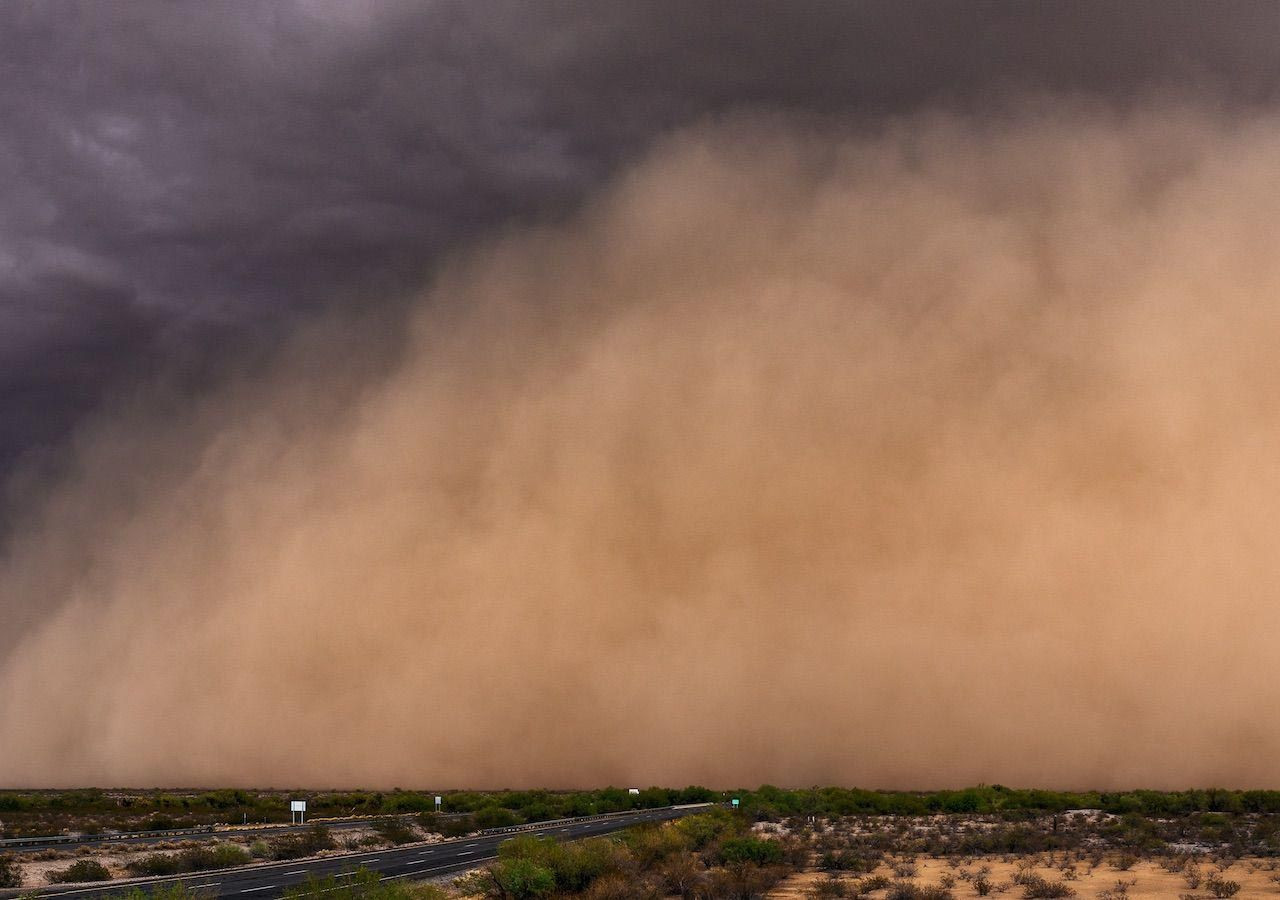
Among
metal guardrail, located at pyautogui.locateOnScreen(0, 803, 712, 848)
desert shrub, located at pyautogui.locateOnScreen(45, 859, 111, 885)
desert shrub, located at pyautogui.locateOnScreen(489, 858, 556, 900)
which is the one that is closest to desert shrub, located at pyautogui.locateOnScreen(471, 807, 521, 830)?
metal guardrail, located at pyautogui.locateOnScreen(0, 803, 712, 848)

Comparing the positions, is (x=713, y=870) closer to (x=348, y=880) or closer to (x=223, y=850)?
(x=348, y=880)

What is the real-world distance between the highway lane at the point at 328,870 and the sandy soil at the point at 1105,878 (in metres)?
10.1

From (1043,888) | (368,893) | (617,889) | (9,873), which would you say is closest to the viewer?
(368,893)

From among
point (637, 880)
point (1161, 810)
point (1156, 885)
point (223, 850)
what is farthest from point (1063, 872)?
point (1161, 810)

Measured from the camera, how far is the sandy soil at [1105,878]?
24.5m

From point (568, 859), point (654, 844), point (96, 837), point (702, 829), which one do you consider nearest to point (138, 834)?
point (96, 837)

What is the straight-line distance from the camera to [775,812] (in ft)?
198

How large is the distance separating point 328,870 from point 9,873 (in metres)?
8.64

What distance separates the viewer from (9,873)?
2927 cm

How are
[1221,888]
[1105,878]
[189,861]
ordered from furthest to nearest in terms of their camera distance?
[189,861] < [1105,878] < [1221,888]

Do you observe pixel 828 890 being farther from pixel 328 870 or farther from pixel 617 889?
pixel 328 870

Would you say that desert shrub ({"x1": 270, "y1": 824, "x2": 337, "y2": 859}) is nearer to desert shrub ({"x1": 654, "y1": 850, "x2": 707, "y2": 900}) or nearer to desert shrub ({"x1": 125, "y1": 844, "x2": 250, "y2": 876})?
desert shrub ({"x1": 125, "y1": 844, "x2": 250, "y2": 876})

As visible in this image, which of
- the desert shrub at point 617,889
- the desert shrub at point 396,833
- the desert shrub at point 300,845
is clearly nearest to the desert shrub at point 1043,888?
the desert shrub at point 617,889

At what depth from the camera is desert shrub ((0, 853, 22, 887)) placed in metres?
28.2
